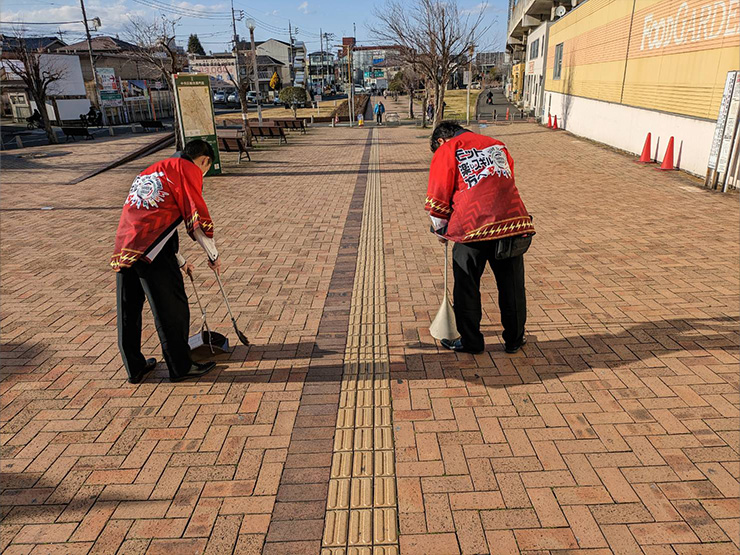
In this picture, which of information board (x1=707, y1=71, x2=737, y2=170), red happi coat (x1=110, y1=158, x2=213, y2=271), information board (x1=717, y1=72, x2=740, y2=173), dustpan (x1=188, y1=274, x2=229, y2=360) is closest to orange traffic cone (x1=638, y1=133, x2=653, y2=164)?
information board (x1=707, y1=71, x2=737, y2=170)

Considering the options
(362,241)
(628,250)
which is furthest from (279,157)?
(628,250)

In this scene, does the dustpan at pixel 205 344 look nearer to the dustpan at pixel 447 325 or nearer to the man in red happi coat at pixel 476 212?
the dustpan at pixel 447 325

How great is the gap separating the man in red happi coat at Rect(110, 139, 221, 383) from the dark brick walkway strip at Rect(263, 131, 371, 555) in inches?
41.6

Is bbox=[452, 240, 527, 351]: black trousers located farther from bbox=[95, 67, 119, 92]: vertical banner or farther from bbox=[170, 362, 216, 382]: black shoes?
bbox=[95, 67, 119, 92]: vertical banner

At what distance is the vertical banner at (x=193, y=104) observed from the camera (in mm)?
12719

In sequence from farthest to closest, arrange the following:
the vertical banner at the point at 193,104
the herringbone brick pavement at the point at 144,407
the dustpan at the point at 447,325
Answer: the vertical banner at the point at 193,104
the dustpan at the point at 447,325
the herringbone brick pavement at the point at 144,407

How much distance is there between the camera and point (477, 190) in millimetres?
3646

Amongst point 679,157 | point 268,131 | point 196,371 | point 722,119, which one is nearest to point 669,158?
point 679,157

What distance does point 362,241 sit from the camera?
7336mm

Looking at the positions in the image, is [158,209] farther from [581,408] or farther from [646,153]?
[646,153]

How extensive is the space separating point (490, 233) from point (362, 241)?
381cm

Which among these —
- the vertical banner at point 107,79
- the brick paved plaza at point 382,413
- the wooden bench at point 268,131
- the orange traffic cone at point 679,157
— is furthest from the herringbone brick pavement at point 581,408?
the vertical banner at point 107,79

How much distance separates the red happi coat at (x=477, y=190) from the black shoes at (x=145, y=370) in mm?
2488

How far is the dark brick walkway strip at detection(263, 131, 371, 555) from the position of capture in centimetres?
258
